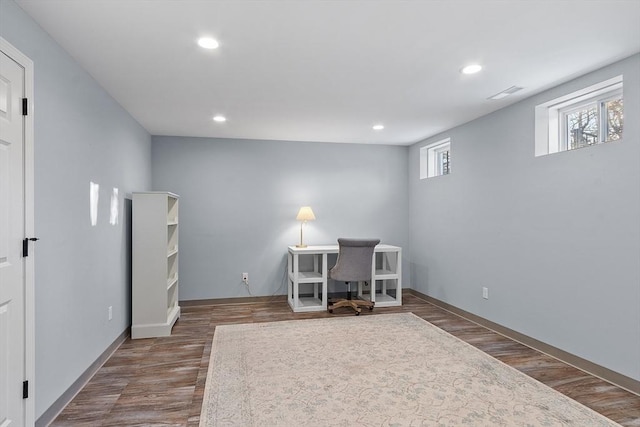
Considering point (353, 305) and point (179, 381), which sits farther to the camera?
point (353, 305)

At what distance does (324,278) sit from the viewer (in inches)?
184

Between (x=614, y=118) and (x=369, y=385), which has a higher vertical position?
(x=614, y=118)

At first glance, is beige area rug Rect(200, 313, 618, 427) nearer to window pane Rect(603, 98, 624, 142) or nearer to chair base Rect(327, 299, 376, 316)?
chair base Rect(327, 299, 376, 316)

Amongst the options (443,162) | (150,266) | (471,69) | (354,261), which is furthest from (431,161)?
(150,266)

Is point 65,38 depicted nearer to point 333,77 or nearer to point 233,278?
point 333,77

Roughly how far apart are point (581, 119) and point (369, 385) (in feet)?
9.58

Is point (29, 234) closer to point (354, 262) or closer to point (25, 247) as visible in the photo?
point (25, 247)

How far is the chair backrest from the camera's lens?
14.5ft

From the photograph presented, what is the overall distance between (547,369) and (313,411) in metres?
1.99

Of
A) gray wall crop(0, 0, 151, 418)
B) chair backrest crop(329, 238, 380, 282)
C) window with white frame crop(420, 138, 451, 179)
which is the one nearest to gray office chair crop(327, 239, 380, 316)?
chair backrest crop(329, 238, 380, 282)

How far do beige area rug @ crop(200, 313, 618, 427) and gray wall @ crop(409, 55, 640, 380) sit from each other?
676 mm

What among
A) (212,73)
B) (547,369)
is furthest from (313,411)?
(212,73)

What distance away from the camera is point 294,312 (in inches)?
181

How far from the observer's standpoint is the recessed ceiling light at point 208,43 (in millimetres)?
2223
